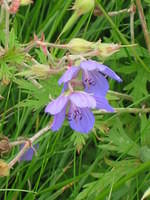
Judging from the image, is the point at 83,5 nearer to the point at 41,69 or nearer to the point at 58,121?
the point at 41,69

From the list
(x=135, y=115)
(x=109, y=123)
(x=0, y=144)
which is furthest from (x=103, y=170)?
(x=0, y=144)

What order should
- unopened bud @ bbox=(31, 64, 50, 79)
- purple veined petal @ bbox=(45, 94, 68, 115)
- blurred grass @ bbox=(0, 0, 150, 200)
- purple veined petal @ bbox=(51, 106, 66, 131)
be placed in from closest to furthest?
1. purple veined petal @ bbox=(45, 94, 68, 115)
2. purple veined petal @ bbox=(51, 106, 66, 131)
3. unopened bud @ bbox=(31, 64, 50, 79)
4. blurred grass @ bbox=(0, 0, 150, 200)

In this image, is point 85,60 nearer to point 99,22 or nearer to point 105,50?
point 105,50

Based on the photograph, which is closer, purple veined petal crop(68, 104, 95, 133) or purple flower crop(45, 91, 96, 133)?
purple flower crop(45, 91, 96, 133)

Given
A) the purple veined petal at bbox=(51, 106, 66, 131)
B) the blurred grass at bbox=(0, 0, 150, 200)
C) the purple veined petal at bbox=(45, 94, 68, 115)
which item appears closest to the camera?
the purple veined petal at bbox=(45, 94, 68, 115)

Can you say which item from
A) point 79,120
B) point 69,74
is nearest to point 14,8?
point 69,74

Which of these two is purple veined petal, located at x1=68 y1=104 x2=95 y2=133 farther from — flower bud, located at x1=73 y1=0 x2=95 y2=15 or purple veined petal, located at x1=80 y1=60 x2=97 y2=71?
flower bud, located at x1=73 y1=0 x2=95 y2=15

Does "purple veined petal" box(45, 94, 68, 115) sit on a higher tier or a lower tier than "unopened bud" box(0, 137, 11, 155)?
higher

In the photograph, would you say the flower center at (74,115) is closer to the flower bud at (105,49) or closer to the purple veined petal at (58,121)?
the purple veined petal at (58,121)

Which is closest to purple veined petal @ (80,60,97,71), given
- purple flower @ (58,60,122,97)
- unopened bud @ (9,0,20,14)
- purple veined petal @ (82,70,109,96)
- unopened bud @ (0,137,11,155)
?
purple flower @ (58,60,122,97)
